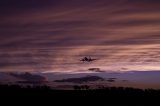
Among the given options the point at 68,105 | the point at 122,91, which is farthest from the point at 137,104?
the point at 122,91

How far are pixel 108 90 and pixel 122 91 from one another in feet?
21.7

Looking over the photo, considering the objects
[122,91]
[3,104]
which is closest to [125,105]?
[3,104]

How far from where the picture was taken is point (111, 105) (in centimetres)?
10650

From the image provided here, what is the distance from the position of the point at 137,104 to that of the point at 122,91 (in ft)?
187

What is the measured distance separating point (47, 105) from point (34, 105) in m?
3.42

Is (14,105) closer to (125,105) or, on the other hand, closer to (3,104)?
(3,104)

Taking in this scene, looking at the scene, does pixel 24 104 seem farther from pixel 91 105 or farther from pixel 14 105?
pixel 91 105

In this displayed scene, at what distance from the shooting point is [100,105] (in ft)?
357

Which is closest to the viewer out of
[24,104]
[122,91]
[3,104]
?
[3,104]

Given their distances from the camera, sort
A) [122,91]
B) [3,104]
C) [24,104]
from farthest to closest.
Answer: [122,91] → [24,104] → [3,104]

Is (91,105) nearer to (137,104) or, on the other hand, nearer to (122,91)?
(137,104)

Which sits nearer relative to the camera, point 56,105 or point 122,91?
point 56,105

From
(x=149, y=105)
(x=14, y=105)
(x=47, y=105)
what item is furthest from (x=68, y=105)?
(x=149, y=105)

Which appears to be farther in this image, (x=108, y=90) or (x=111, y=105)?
(x=108, y=90)
